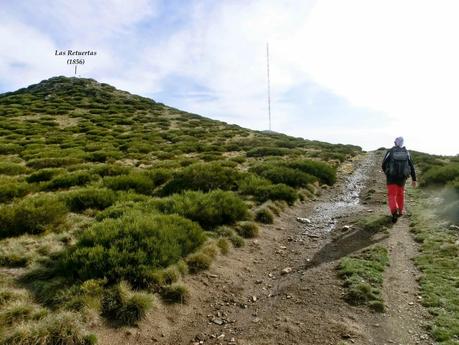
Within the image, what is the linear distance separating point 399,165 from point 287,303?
716 centimetres

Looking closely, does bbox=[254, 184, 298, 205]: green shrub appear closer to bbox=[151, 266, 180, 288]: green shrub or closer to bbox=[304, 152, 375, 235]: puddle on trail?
bbox=[304, 152, 375, 235]: puddle on trail

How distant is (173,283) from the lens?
21.9 ft

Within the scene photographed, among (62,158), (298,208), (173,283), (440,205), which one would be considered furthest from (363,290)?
(62,158)

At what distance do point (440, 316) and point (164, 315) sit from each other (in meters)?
4.42

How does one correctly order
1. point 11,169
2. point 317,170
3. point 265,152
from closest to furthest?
1. point 11,169
2. point 317,170
3. point 265,152

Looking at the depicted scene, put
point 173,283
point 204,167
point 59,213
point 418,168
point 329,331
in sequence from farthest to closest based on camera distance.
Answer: point 418,168 → point 204,167 → point 59,213 → point 173,283 → point 329,331

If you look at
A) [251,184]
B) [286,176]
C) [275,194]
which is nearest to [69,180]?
[251,184]

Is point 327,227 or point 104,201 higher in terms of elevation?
point 104,201

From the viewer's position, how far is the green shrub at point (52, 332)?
4660 millimetres

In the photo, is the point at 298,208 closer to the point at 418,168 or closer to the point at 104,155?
the point at 104,155

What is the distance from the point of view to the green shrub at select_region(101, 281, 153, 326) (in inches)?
221

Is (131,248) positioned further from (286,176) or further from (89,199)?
(286,176)

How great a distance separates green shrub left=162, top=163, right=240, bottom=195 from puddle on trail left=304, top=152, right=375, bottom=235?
133 inches

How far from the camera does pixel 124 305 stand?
5719mm
